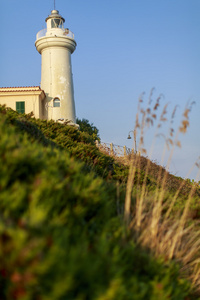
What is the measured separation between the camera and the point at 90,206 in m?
3.63

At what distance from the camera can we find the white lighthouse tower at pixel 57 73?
1135 inches

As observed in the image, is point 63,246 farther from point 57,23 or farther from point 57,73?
point 57,23

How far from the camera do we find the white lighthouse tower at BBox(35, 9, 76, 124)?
2883 centimetres

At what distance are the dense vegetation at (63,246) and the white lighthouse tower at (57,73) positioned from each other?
24761 mm

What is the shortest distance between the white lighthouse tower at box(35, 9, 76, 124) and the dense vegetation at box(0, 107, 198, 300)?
975 inches

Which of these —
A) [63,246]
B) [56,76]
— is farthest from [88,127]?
[63,246]

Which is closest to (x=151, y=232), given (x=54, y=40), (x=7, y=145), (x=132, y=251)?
(x=132, y=251)

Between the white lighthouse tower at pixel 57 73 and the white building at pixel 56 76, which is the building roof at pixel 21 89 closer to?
the white building at pixel 56 76

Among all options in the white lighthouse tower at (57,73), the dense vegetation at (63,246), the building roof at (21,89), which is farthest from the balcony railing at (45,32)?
the dense vegetation at (63,246)

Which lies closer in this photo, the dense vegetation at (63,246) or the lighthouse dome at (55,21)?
the dense vegetation at (63,246)

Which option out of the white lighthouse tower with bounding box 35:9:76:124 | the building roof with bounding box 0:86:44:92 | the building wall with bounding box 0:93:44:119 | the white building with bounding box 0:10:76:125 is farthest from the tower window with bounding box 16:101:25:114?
the white lighthouse tower with bounding box 35:9:76:124

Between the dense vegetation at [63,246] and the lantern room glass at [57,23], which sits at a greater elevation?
the lantern room glass at [57,23]

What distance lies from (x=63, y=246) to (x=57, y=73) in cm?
2782

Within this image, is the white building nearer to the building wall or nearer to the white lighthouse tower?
the white lighthouse tower
